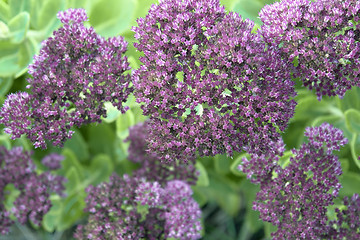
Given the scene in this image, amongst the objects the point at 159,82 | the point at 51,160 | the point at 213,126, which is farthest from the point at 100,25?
the point at 213,126

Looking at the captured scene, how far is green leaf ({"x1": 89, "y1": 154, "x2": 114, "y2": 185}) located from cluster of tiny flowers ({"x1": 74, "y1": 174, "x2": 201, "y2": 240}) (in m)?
0.41

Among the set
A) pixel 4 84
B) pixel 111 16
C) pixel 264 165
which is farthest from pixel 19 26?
pixel 264 165

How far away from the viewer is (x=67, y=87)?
117 cm

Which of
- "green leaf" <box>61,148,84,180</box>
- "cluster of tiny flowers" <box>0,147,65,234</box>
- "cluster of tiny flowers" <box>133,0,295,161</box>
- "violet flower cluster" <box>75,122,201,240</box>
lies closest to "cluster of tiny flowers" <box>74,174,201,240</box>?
"violet flower cluster" <box>75,122,201,240</box>

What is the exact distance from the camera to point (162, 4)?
116 cm

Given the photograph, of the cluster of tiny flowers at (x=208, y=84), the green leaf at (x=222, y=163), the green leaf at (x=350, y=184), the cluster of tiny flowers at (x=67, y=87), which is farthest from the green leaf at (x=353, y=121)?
the cluster of tiny flowers at (x=67, y=87)

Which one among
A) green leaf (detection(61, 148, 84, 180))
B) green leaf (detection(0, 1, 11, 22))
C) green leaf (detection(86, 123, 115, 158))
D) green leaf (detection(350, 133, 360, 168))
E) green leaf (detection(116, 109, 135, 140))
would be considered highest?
green leaf (detection(0, 1, 11, 22))

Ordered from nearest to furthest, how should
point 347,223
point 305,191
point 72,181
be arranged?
point 305,191
point 347,223
point 72,181

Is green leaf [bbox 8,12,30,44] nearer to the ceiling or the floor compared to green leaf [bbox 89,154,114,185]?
nearer to the ceiling

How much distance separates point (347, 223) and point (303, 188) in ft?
0.79

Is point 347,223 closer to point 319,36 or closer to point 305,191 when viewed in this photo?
point 305,191

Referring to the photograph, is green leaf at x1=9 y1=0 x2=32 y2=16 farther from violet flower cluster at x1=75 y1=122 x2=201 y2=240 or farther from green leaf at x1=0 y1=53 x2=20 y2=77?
violet flower cluster at x1=75 y1=122 x2=201 y2=240

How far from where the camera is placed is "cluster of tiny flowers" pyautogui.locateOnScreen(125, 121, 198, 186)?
1.49 meters

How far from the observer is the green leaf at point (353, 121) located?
144cm
